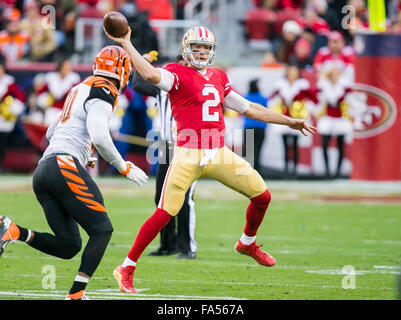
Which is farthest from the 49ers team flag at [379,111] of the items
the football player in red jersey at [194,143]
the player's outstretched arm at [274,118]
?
the football player in red jersey at [194,143]

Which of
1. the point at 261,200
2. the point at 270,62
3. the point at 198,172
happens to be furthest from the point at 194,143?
the point at 270,62

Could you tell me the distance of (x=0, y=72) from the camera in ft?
51.8

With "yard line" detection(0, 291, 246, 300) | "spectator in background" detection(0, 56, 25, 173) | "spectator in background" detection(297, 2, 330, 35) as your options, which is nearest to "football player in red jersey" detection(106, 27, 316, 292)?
"yard line" detection(0, 291, 246, 300)

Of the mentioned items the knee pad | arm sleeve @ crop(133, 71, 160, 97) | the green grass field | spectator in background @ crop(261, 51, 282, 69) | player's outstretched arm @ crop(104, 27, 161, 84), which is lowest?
the green grass field

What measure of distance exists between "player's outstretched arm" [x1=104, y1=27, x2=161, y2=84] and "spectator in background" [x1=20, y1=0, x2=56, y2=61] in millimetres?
11283

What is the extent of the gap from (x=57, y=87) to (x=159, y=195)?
7.86 m

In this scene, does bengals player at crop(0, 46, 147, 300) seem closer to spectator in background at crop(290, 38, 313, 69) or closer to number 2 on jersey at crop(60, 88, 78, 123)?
number 2 on jersey at crop(60, 88, 78, 123)

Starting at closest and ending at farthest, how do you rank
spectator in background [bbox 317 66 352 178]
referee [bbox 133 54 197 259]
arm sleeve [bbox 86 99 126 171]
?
arm sleeve [bbox 86 99 126 171] < referee [bbox 133 54 197 259] < spectator in background [bbox 317 66 352 178]

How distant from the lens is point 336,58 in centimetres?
1581

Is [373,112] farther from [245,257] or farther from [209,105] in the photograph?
[209,105]

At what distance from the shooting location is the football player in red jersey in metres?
6.22

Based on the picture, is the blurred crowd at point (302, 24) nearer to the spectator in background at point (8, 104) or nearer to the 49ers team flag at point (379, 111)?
the 49ers team flag at point (379, 111)

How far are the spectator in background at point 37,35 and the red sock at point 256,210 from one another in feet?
36.2

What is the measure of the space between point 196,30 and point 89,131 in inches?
56.0
